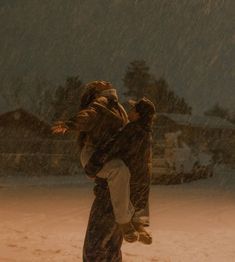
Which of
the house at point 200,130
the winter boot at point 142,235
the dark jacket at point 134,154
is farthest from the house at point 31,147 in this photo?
the winter boot at point 142,235

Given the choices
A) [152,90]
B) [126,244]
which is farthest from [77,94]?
[126,244]

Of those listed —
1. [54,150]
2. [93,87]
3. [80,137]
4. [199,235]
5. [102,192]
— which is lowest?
[54,150]

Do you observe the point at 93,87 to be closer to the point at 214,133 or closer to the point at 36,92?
the point at 214,133

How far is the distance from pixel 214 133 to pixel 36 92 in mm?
37897

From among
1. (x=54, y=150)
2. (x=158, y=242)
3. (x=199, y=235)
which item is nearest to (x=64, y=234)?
(x=158, y=242)

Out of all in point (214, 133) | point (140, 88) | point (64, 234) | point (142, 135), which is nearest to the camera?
point (142, 135)

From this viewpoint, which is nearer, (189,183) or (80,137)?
(80,137)

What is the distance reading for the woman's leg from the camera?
145 inches

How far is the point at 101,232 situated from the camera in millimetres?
3719

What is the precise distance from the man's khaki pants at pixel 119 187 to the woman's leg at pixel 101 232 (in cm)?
22

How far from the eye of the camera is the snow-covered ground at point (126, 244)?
A: 7.01m

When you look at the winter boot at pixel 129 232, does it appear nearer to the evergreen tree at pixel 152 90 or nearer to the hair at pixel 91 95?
the hair at pixel 91 95

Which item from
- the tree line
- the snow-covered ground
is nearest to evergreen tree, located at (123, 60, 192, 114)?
the tree line

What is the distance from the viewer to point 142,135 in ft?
12.1
